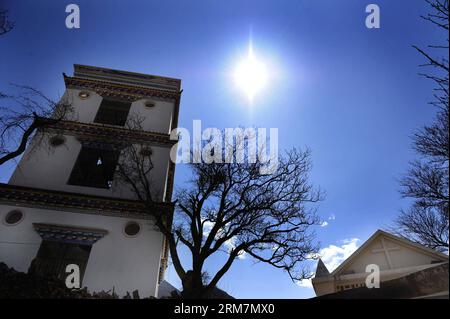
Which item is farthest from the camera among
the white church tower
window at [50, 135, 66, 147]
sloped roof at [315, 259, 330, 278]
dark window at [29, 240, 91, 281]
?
window at [50, 135, 66, 147]

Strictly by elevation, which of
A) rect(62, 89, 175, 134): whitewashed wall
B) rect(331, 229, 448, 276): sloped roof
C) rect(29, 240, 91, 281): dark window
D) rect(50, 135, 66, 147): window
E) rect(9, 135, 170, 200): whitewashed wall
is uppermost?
rect(62, 89, 175, 134): whitewashed wall

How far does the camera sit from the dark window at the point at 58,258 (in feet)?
35.9

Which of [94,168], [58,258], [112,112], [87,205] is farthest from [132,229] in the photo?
[112,112]

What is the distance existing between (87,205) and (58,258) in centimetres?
247

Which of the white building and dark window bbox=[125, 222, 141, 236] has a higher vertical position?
dark window bbox=[125, 222, 141, 236]

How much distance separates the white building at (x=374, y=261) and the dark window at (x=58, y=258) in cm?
1029

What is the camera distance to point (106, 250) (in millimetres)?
11672

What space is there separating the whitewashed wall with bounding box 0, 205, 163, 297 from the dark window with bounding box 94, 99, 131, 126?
6.96 m

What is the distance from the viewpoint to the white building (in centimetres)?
1109

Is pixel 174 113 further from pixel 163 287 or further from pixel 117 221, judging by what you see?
pixel 163 287

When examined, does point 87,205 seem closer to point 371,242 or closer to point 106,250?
point 106,250

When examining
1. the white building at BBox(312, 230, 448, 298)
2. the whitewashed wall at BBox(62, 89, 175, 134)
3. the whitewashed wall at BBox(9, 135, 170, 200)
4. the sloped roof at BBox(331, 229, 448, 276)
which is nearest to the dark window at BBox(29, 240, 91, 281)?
the whitewashed wall at BBox(9, 135, 170, 200)

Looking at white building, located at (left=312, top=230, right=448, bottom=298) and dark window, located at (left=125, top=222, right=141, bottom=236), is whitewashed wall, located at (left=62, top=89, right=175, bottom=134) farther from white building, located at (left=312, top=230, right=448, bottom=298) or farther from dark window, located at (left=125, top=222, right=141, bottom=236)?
white building, located at (left=312, top=230, right=448, bottom=298)
